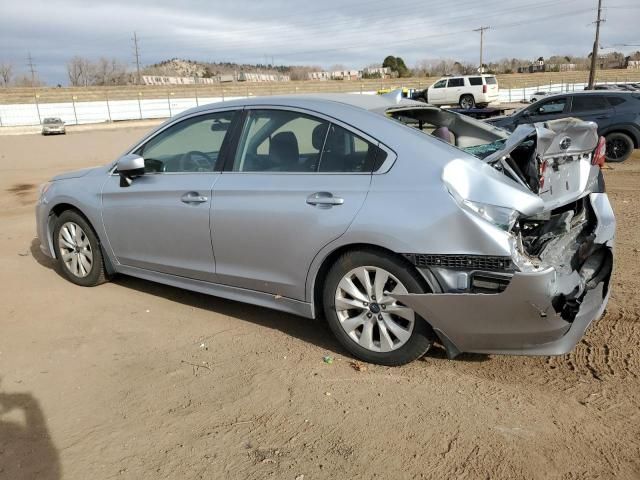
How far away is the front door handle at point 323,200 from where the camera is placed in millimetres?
3367

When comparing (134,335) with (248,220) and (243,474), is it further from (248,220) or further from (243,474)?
(243,474)

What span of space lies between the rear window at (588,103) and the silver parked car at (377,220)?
9252 mm

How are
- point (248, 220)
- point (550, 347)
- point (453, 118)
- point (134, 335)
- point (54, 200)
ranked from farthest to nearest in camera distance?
point (54, 200) < point (453, 118) < point (134, 335) < point (248, 220) < point (550, 347)

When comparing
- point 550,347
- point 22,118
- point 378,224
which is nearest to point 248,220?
point 378,224

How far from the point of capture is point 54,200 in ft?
16.6

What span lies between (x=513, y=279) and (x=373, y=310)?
2.88ft

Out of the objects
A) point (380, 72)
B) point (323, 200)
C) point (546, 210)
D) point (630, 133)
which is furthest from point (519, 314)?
point (380, 72)

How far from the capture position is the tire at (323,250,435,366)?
3.23 m

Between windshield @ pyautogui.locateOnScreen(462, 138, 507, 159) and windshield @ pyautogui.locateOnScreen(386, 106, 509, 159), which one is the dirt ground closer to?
windshield @ pyautogui.locateOnScreen(462, 138, 507, 159)

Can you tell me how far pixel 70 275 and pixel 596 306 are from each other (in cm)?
445

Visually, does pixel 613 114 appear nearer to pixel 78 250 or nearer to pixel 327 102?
pixel 327 102

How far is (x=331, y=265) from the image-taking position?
3.50m

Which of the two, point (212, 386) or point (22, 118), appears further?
point (22, 118)

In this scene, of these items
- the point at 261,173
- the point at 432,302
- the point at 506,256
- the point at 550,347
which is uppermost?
the point at 261,173
